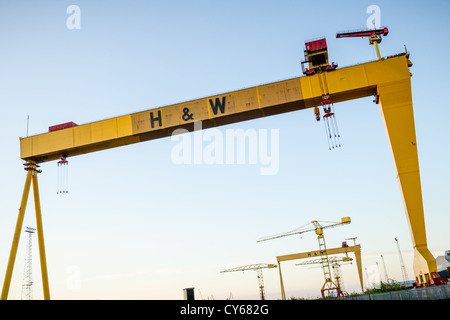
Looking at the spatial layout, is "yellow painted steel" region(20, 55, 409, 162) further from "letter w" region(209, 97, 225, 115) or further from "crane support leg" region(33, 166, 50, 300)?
"crane support leg" region(33, 166, 50, 300)

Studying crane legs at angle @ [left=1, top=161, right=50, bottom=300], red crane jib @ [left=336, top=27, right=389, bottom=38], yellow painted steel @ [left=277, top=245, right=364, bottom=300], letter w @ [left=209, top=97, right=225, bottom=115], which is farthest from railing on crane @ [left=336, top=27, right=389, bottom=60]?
yellow painted steel @ [left=277, top=245, right=364, bottom=300]

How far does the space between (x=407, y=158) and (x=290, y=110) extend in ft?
16.4

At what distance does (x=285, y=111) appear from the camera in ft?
54.1

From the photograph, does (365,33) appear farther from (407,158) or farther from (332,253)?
(332,253)

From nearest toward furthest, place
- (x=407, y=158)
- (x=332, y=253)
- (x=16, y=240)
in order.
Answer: (x=407, y=158), (x=16, y=240), (x=332, y=253)

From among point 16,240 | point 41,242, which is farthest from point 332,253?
point 16,240

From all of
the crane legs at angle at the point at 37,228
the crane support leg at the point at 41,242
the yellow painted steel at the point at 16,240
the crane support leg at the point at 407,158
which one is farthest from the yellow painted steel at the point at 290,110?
the crane support leg at the point at 41,242

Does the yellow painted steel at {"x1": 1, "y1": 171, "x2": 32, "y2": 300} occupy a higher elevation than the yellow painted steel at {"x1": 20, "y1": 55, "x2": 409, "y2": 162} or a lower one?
lower

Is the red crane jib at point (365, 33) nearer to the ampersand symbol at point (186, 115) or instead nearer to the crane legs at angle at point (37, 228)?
the ampersand symbol at point (186, 115)

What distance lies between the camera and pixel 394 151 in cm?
1420

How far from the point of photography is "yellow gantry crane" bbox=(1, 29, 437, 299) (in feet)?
45.4

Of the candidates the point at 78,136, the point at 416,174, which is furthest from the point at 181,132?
the point at 416,174

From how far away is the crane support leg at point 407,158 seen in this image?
520 inches
